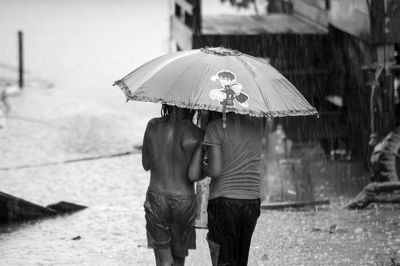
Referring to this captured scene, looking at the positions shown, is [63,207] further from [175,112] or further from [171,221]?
[175,112]

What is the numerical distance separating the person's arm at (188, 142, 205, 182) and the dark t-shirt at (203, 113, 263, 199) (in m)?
0.12

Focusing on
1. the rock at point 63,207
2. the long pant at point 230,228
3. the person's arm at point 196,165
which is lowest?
the rock at point 63,207

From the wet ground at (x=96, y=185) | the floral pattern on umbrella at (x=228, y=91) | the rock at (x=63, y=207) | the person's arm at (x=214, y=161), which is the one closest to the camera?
the person's arm at (x=214, y=161)

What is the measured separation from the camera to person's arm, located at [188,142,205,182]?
18.2ft

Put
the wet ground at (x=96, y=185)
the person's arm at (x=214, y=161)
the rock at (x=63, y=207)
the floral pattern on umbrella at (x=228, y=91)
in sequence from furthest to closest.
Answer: the rock at (x=63, y=207) < the wet ground at (x=96, y=185) < the floral pattern on umbrella at (x=228, y=91) < the person's arm at (x=214, y=161)

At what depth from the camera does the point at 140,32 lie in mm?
26547

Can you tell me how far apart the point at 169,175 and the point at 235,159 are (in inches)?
19.0

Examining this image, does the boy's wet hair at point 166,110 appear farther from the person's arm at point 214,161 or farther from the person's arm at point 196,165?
the person's arm at point 214,161

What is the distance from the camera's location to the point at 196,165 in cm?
554

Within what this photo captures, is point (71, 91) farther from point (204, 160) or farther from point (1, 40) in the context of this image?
point (204, 160)

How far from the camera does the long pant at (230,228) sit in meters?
5.45

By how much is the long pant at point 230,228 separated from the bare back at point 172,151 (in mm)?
276

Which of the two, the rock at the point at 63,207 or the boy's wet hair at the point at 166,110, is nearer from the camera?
the boy's wet hair at the point at 166,110

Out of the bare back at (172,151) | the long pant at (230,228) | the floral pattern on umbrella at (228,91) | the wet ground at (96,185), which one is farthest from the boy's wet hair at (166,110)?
the wet ground at (96,185)
